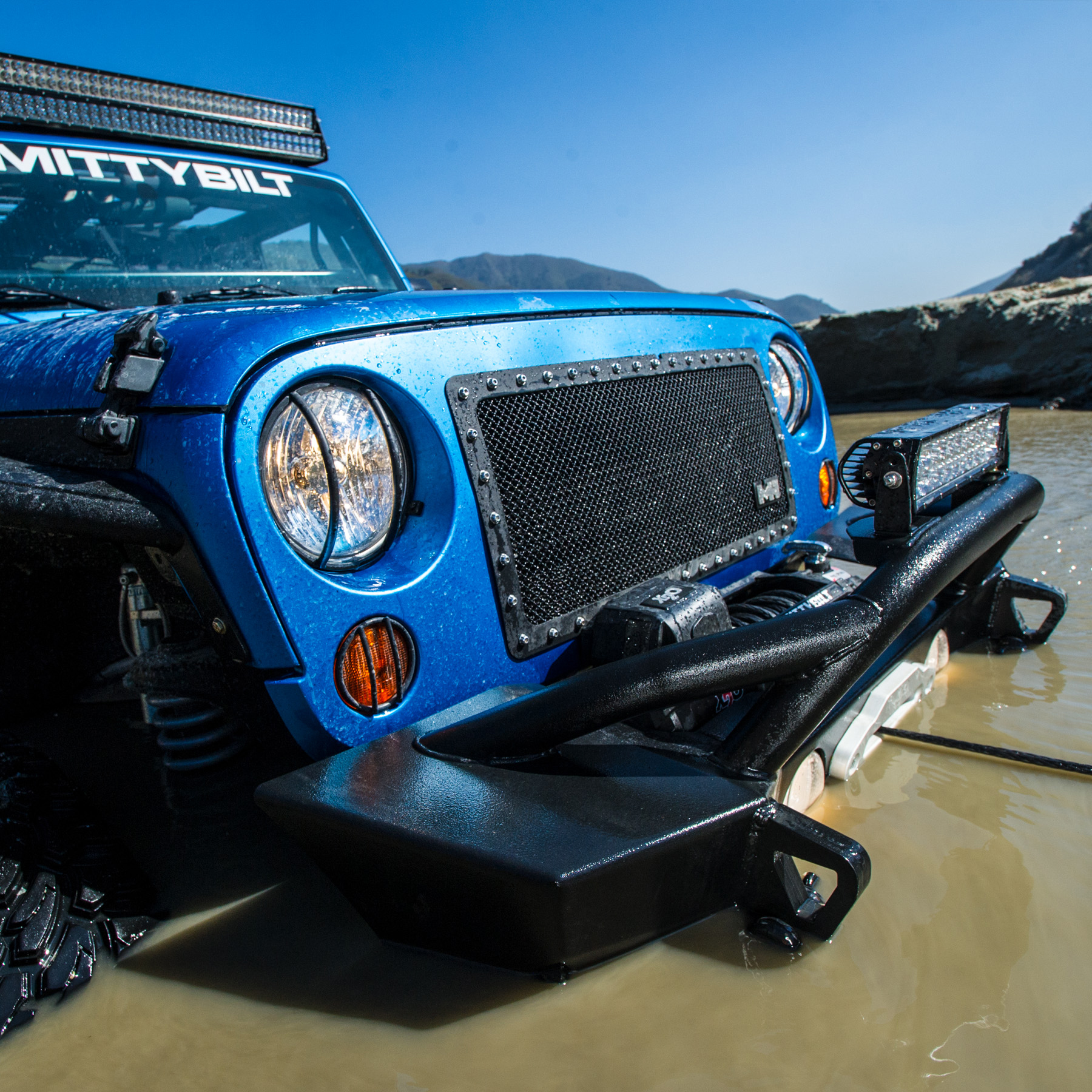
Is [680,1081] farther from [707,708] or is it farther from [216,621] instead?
[216,621]

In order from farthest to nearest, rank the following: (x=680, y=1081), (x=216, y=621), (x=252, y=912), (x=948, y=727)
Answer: (x=948, y=727) < (x=252, y=912) < (x=216, y=621) < (x=680, y=1081)

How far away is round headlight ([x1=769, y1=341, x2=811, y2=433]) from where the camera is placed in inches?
106

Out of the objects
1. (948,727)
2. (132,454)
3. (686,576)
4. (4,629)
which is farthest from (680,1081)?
(4,629)

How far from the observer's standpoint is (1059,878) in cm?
161

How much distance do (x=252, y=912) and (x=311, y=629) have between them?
0.58 metres

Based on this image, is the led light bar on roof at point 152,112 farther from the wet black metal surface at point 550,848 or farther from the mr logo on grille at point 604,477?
the wet black metal surface at point 550,848

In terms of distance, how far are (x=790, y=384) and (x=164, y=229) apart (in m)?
2.05

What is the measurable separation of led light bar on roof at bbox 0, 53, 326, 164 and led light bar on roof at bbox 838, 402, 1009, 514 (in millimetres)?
2399

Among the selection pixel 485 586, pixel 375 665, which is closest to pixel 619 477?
pixel 485 586

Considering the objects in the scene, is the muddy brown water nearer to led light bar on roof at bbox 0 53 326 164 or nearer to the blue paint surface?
the blue paint surface

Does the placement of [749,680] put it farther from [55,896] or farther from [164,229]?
[164,229]

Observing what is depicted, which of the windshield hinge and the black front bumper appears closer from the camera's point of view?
the black front bumper

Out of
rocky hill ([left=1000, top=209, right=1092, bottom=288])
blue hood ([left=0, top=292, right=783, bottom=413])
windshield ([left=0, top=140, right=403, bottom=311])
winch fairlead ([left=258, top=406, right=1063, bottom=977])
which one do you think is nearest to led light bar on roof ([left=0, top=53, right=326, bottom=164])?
windshield ([left=0, top=140, right=403, bottom=311])

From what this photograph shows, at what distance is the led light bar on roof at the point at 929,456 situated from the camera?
1737 mm
